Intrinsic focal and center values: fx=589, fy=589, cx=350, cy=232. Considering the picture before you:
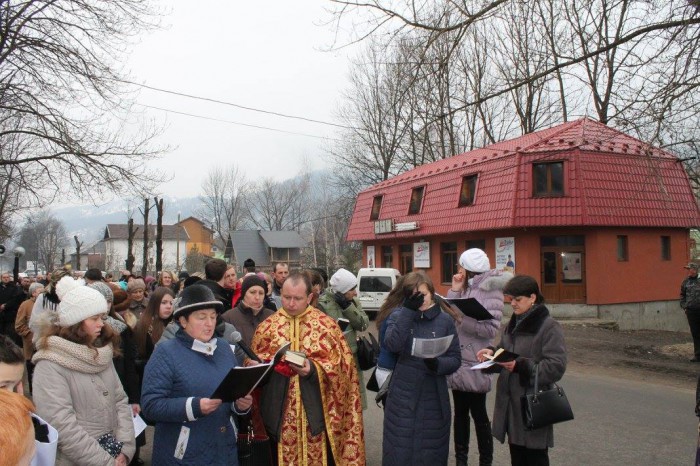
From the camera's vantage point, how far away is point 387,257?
102 ft

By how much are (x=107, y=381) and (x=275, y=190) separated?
85785mm

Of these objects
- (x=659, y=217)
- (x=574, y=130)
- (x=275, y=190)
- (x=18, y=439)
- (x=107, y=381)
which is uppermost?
(x=275, y=190)

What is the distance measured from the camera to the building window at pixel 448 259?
2602 centimetres

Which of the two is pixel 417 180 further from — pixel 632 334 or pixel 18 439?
pixel 18 439

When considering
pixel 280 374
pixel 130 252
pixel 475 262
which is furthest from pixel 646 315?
pixel 130 252

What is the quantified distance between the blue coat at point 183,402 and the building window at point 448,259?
22.7 m

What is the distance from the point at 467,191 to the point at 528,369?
20.6 metres

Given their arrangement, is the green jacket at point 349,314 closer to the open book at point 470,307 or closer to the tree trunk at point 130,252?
the open book at point 470,307

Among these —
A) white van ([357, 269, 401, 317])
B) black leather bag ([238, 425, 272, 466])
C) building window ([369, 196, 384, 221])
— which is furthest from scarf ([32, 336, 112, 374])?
building window ([369, 196, 384, 221])

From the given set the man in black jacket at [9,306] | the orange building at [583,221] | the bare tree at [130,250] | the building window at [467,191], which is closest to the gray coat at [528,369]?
the man in black jacket at [9,306]

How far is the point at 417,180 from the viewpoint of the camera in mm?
27719

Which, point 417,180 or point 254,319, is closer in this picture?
point 254,319

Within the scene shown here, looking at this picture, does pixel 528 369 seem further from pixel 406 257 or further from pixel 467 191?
pixel 406 257

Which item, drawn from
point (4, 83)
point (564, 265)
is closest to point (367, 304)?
point (564, 265)
